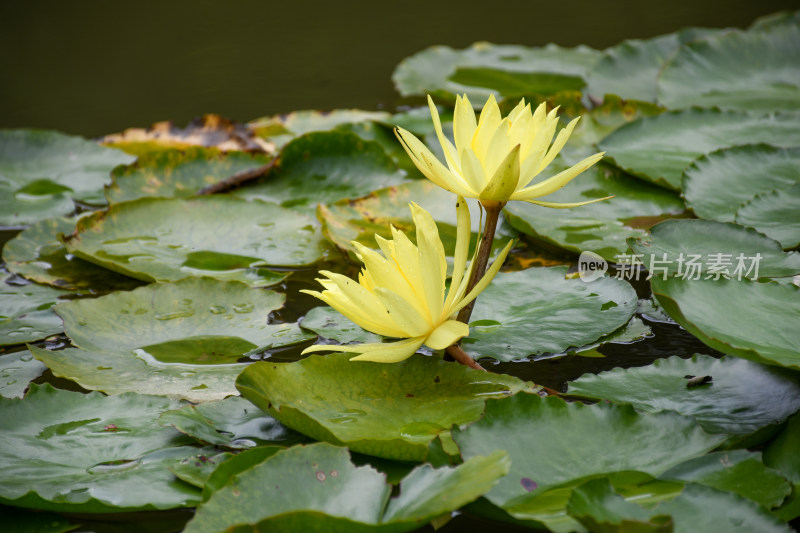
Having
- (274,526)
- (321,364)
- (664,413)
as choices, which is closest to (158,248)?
(321,364)

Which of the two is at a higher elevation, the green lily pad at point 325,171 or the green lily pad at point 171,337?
the green lily pad at point 325,171

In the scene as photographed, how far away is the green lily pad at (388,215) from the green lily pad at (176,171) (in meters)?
0.46

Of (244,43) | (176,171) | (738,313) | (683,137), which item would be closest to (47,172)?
(176,171)

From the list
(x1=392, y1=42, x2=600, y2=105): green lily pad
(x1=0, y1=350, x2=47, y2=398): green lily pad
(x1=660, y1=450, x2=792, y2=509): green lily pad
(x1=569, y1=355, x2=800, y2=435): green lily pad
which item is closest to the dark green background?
(x1=392, y1=42, x2=600, y2=105): green lily pad

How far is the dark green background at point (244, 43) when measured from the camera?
9.75 feet

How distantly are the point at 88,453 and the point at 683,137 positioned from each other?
171cm

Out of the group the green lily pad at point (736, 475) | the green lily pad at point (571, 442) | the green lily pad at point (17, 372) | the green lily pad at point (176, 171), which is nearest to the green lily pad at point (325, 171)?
the green lily pad at point (176, 171)

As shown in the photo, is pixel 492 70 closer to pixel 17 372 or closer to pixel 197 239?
pixel 197 239

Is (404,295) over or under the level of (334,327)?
over

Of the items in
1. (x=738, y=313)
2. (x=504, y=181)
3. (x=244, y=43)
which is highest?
(x=244, y=43)

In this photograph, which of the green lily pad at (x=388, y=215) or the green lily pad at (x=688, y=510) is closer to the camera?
the green lily pad at (x=688, y=510)

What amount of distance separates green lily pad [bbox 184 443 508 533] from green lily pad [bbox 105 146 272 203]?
4.45ft

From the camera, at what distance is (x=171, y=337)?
1.47 metres

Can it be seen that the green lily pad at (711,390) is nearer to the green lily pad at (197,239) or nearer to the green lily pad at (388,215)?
the green lily pad at (388,215)
